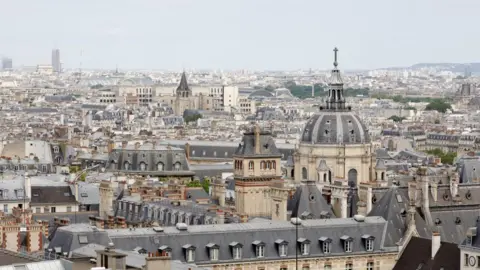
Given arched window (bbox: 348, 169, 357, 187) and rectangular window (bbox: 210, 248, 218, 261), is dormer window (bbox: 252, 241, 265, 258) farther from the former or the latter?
arched window (bbox: 348, 169, 357, 187)

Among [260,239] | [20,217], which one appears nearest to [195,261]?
[260,239]

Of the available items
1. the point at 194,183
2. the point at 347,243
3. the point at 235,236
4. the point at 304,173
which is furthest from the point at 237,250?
the point at 194,183

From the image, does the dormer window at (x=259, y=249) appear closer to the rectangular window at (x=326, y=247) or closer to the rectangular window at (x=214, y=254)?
the rectangular window at (x=214, y=254)

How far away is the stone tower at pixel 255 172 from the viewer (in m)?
93.0

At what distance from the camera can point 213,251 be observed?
66.9 metres

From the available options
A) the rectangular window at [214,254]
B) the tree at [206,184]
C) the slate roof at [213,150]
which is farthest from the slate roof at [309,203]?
the slate roof at [213,150]

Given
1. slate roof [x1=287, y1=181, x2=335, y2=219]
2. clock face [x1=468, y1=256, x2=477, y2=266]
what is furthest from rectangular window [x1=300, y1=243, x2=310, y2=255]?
slate roof [x1=287, y1=181, x2=335, y2=219]

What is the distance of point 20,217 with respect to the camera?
77312 millimetres

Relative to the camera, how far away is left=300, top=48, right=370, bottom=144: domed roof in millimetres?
107250

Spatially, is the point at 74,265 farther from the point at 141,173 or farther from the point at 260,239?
the point at 141,173

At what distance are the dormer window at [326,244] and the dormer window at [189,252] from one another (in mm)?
6695

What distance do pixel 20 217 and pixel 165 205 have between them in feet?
34.1

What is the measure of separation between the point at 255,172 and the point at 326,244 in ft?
80.2

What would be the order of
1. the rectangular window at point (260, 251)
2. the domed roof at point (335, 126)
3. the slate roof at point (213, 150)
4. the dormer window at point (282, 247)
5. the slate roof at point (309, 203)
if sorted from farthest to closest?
the slate roof at point (213, 150) → the domed roof at point (335, 126) → the slate roof at point (309, 203) → the dormer window at point (282, 247) → the rectangular window at point (260, 251)
